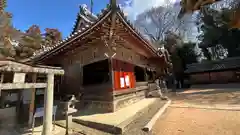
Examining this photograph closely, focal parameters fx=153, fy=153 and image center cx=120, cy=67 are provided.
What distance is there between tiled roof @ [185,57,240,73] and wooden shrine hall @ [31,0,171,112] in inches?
870

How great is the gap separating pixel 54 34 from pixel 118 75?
21.1 meters

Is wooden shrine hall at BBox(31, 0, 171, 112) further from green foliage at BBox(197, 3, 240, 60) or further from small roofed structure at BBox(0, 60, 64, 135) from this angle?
green foliage at BBox(197, 3, 240, 60)

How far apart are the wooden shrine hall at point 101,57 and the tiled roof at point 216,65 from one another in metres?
22.1

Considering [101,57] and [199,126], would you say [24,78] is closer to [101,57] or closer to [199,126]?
[101,57]

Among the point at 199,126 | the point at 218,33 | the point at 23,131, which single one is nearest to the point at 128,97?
the point at 199,126

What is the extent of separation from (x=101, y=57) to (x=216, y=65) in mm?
27046

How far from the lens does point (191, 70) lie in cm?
2900

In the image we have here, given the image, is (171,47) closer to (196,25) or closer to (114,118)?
(196,25)

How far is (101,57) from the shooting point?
7.89m

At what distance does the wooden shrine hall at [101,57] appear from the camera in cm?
639

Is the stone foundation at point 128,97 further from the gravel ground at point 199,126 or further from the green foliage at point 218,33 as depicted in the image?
the green foliage at point 218,33

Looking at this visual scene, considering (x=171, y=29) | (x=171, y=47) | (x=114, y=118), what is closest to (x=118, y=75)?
(x=114, y=118)

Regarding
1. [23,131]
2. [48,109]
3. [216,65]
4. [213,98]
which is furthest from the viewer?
[216,65]

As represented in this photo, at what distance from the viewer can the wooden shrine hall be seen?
6.39m
